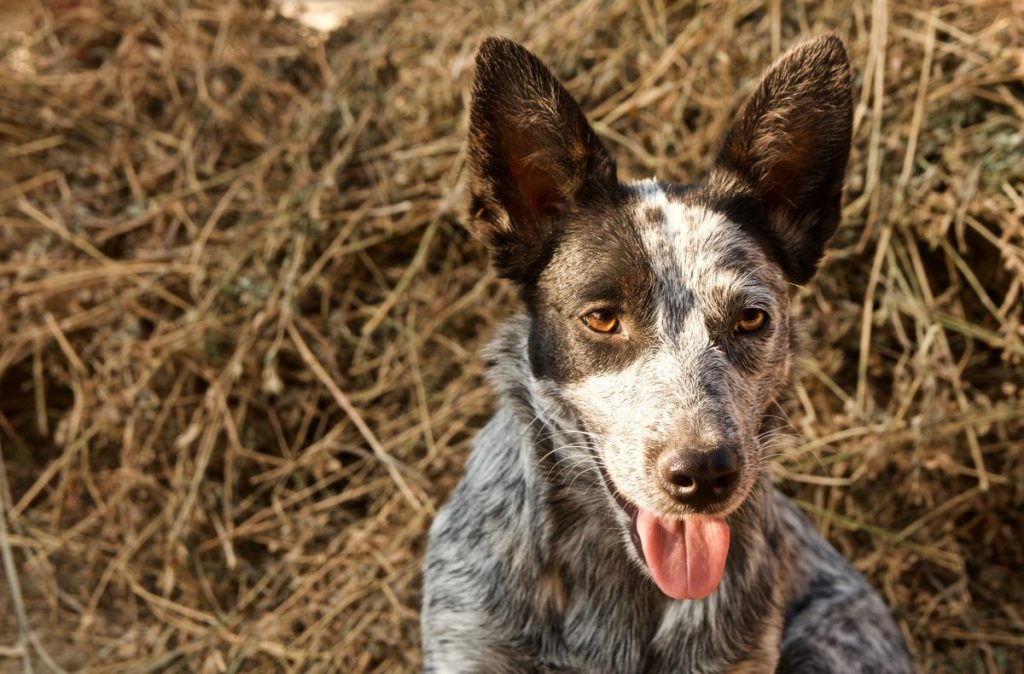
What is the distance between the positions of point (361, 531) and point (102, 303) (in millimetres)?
1620

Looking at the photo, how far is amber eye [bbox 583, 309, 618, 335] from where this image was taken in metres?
2.57

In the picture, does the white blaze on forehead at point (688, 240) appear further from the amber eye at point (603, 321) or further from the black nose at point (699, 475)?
the black nose at point (699, 475)

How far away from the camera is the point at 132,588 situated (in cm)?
430

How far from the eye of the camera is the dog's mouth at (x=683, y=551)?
2484 millimetres

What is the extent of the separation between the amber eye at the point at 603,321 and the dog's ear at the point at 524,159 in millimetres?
276

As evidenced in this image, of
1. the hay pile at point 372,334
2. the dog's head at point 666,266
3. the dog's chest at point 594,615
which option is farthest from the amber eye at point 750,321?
the hay pile at point 372,334

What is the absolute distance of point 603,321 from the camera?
257cm

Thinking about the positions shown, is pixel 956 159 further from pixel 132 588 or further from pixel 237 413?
pixel 132 588

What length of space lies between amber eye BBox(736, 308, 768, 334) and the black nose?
1.38 feet

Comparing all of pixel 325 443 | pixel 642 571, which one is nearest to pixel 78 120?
pixel 325 443

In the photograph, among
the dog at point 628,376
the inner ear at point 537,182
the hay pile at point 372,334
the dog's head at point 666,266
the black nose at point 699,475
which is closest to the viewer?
the black nose at point 699,475

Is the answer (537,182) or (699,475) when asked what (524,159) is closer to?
(537,182)

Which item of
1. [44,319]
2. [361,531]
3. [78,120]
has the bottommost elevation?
[361,531]

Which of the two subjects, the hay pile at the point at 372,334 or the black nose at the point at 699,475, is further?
the hay pile at the point at 372,334
